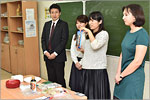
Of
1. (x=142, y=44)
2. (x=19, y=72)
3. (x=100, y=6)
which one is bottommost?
(x=19, y=72)

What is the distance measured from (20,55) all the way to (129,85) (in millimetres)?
3122

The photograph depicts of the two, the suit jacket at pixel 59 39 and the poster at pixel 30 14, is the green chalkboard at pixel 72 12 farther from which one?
the poster at pixel 30 14

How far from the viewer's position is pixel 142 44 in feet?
6.25

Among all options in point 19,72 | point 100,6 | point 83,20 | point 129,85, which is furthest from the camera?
point 19,72

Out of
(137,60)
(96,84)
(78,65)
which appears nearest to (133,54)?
(137,60)

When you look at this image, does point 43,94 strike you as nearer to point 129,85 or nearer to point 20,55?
point 129,85

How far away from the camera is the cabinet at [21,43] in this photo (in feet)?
14.5

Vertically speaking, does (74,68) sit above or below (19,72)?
above

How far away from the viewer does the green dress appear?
1926 millimetres

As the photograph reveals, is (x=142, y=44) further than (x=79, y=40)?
No

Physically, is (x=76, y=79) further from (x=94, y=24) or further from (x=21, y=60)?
(x=21, y=60)

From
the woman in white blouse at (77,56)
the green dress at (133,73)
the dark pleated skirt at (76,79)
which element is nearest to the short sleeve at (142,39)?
the green dress at (133,73)

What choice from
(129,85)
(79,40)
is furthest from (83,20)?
(129,85)

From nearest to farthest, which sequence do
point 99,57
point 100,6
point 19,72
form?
point 99,57 → point 100,6 → point 19,72
